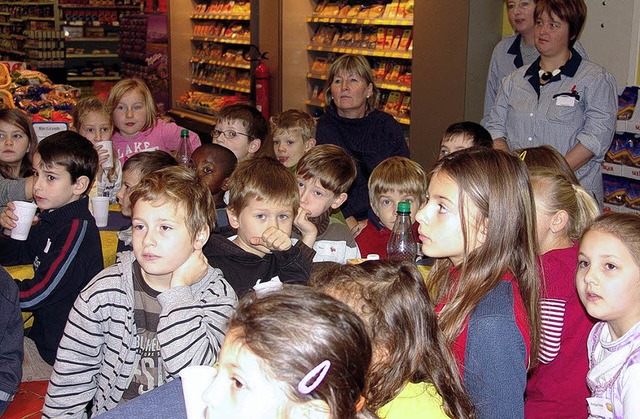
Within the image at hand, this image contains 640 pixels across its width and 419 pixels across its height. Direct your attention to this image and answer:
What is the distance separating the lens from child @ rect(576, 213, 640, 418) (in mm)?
2236

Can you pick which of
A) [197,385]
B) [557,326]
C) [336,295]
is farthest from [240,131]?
[197,385]

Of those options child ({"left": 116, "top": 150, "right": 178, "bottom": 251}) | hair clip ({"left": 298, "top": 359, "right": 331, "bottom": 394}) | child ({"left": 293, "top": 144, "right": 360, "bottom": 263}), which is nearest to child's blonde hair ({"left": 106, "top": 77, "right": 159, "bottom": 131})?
child ({"left": 116, "top": 150, "right": 178, "bottom": 251})

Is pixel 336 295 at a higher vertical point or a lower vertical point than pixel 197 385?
higher

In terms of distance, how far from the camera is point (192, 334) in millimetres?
2225

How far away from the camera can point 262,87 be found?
9.32 meters

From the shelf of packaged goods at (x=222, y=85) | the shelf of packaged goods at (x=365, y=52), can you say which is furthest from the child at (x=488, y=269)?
the shelf of packaged goods at (x=222, y=85)

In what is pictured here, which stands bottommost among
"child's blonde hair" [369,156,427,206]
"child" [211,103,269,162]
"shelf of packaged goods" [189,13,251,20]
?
"child's blonde hair" [369,156,427,206]

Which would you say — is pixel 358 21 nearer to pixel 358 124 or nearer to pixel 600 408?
pixel 358 124

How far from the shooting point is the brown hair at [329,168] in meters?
3.76

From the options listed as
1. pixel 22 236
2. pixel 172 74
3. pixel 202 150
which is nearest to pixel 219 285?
pixel 22 236

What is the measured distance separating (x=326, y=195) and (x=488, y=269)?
1771mm

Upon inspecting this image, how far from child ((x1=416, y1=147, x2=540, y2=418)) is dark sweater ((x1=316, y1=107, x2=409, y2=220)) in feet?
9.22

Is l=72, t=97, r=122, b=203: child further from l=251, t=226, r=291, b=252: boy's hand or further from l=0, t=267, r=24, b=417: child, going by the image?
l=0, t=267, r=24, b=417: child

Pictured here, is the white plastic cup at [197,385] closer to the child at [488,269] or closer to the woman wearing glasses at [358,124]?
the child at [488,269]
